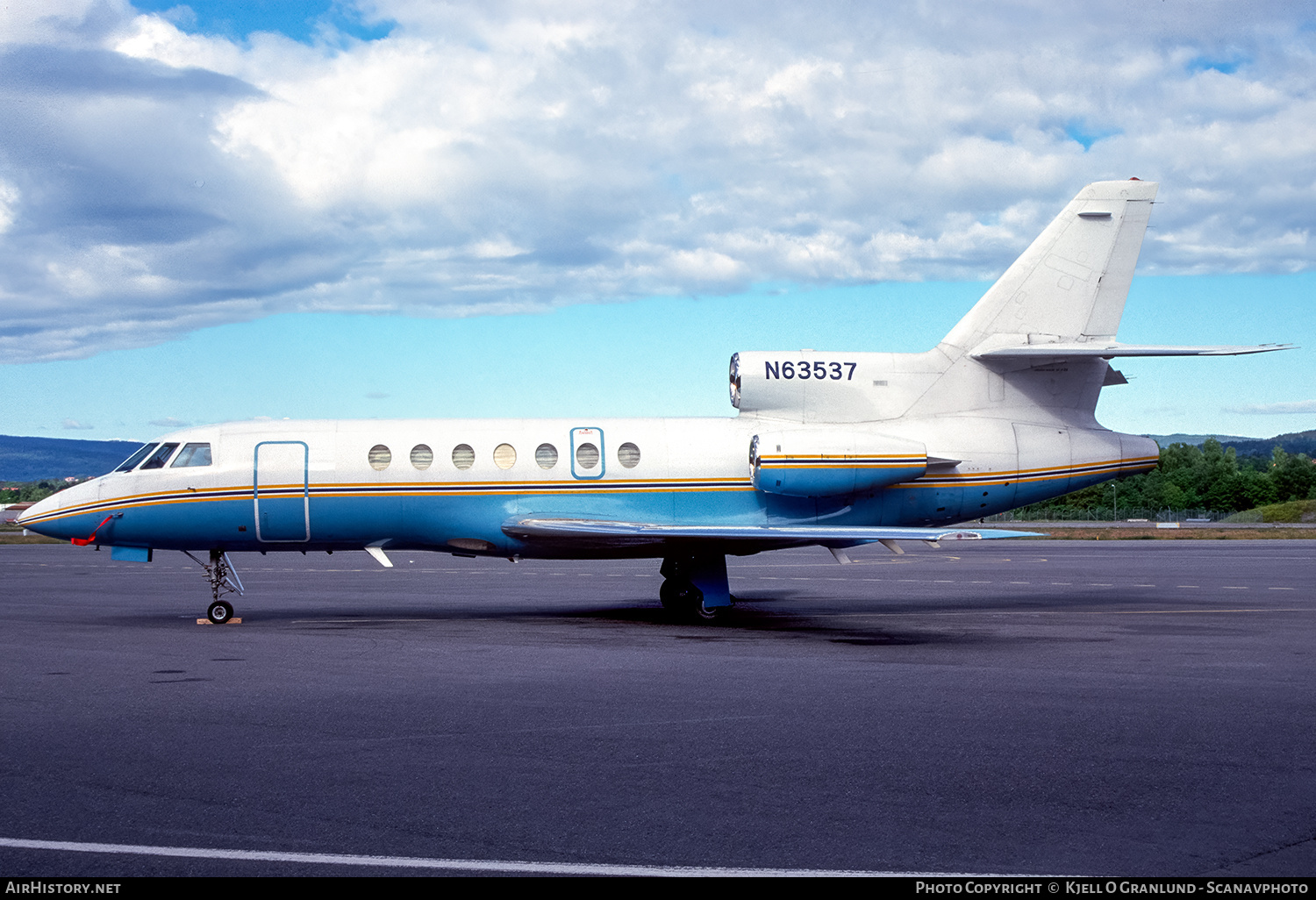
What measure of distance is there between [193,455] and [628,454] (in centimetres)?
735

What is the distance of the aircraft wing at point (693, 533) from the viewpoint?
17.0 metres

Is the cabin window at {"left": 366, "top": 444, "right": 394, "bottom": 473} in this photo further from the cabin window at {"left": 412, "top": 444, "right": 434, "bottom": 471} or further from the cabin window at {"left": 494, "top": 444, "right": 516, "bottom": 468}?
the cabin window at {"left": 494, "top": 444, "right": 516, "bottom": 468}

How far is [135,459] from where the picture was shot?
778 inches

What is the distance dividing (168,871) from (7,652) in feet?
35.7

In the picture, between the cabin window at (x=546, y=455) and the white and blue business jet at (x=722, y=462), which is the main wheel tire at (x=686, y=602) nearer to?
the white and blue business jet at (x=722, y=462)

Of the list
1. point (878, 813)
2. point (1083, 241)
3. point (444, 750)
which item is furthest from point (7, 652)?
point (1083, 241)

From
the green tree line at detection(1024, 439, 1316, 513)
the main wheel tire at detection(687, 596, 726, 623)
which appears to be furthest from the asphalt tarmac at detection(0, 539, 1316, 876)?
the green tree line at detection(1024, 439, 1316, 513)

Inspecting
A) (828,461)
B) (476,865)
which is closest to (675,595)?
(828,461)

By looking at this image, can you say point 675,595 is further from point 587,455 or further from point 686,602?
point 587,455

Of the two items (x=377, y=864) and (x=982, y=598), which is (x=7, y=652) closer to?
(x=377, y=864)

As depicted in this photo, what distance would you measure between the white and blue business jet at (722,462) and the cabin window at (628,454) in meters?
0.04

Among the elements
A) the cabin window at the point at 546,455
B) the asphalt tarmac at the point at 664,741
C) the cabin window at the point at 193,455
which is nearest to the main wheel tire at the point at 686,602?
the asphalt tarmac at the point at 664,741

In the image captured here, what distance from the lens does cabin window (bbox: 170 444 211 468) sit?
19484mm

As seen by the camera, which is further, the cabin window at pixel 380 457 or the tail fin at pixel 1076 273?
the tail fin at pixel 1076 273
